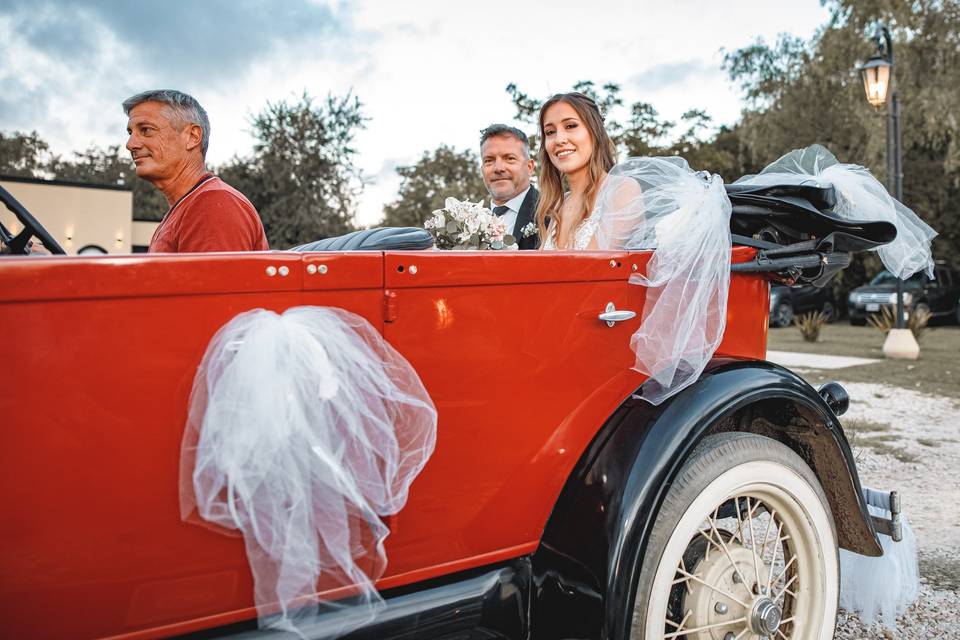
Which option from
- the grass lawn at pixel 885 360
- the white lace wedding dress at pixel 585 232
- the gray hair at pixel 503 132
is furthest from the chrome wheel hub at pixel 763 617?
the grass lawn at pixel 885 360

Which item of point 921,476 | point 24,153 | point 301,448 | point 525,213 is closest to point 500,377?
point 301,448

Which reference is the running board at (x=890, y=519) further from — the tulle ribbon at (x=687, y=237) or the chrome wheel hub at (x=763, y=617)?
the tulle ribbon at (x=687, y=237)

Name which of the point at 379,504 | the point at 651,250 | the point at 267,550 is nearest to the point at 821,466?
the point at 651,250

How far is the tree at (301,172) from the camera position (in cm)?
1630

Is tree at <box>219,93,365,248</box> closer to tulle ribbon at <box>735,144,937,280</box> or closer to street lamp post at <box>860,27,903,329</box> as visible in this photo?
street lamp post at <box>860,27,903,329</box>

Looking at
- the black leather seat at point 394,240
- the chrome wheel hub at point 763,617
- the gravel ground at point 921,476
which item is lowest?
the gravel ground at point 921,476

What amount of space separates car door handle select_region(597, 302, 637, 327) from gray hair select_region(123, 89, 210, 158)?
1.50 m

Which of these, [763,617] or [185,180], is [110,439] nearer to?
[185,180]

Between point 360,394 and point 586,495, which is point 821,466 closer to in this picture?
point 586,495

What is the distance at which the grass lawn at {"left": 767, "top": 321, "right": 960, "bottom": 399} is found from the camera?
8086 mm

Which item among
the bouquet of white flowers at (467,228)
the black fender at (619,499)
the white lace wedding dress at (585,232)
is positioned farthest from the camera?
the white lace wedding dress at (585,232)

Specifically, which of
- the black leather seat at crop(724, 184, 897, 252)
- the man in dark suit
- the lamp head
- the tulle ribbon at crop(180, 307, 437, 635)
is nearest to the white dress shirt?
the man in dark suit

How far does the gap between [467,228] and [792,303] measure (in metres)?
17.3

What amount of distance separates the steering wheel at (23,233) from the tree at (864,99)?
59.2ft
